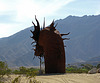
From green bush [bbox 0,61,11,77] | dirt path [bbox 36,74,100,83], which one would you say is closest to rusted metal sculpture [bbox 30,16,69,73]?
dirt path [bbox 36,74,100,83]

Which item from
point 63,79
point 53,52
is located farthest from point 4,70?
point 53,52

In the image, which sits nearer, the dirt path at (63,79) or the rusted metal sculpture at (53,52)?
the dirt path at (63,79)

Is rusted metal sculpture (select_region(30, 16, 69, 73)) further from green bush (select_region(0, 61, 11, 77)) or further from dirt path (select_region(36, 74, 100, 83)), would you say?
green bush (select_region(0, 61, 11, 77))

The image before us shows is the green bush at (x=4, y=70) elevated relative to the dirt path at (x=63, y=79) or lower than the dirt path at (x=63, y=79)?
elevated

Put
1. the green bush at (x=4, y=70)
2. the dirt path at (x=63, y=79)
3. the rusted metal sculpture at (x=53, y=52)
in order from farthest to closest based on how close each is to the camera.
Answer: the rusted metal sculpture at (x=53, y=52) < the green bush at (x=4, y=70) < the dirt path at (x=63, y=79)

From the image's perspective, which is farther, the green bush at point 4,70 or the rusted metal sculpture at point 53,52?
the rusted metal sculpture at point 53,52

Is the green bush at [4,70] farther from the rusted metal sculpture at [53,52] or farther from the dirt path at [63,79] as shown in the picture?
the rusted metal sculpture at [53,52]

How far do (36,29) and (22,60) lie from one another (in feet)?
475

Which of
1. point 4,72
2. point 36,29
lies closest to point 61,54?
point 36,29

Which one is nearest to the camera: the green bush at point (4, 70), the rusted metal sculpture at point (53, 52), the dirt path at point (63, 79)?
the dirt path at point (63, 79)

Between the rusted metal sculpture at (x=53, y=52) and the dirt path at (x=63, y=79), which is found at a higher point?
the rusted metal sculpture at (x=53, y=52)

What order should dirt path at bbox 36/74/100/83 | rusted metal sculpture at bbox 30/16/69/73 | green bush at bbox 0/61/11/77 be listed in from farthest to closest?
1. rusted metal sculpture at bbox 30/16/69/73
2. green bush at bbox 0/61/11/77
3. dirt path at bbox 36/74/100/83

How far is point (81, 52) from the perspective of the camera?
19038cm

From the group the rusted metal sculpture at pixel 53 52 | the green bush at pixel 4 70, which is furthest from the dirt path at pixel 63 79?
the rusted metal sculpture at pixel 53 52
